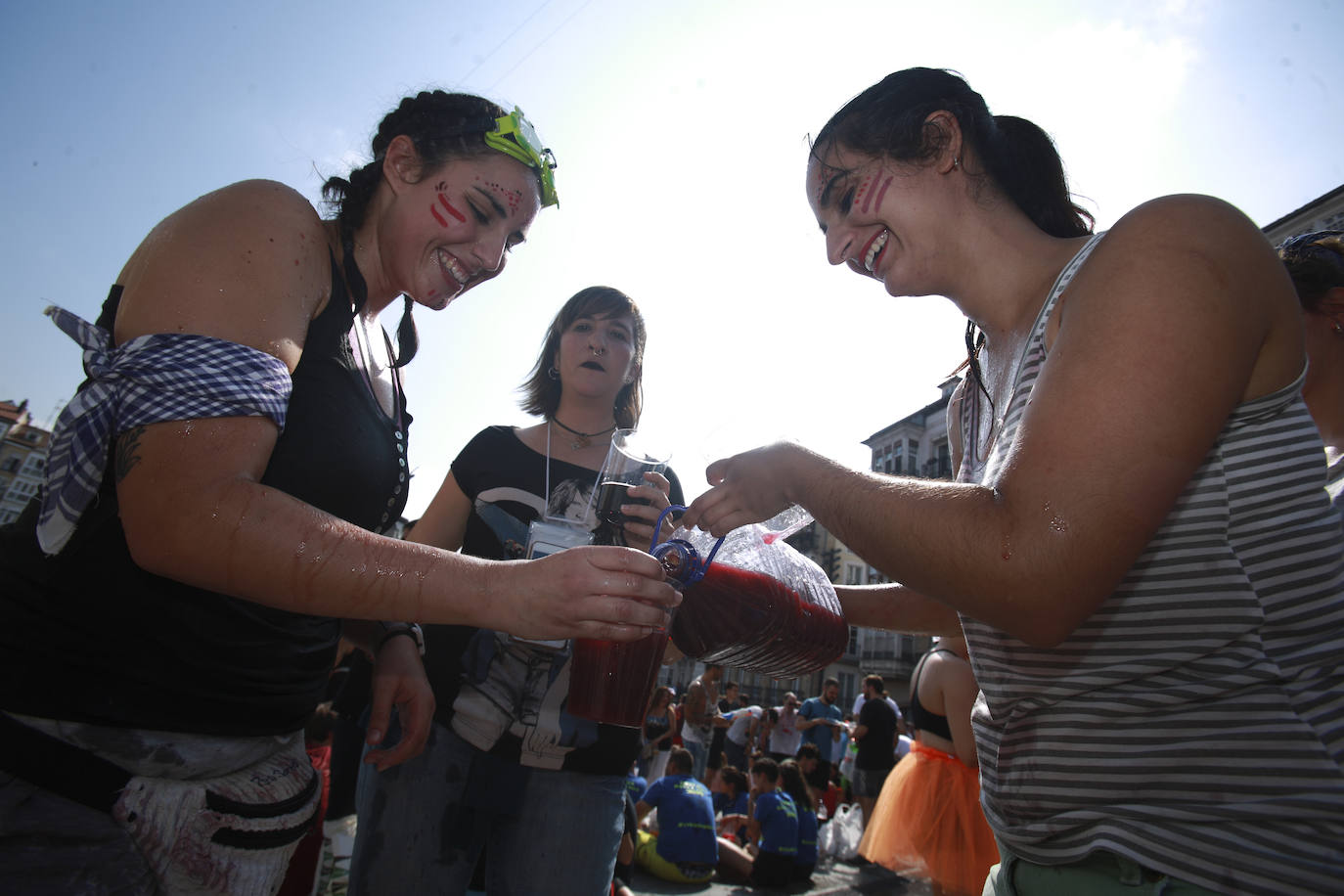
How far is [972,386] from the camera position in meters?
1.90

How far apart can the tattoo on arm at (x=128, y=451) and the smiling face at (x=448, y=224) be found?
952 mm

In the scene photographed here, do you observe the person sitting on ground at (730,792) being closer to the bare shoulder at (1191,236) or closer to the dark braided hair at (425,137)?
the dark braided hair at (425,137)

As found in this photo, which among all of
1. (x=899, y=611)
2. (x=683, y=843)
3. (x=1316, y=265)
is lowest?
(x=683, y=843)

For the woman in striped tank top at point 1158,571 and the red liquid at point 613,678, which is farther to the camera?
the red liquid at point 613,678

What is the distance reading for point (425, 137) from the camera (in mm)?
1973

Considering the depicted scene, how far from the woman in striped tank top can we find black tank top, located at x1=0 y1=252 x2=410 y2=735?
108cm

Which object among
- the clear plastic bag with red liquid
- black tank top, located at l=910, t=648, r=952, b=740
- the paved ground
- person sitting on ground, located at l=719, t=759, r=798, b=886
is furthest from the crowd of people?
person sitting on ground, located at l=719, t=759, r=798, b=886

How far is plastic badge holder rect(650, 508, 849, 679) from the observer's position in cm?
170

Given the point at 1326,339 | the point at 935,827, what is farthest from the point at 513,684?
the point at 935,827

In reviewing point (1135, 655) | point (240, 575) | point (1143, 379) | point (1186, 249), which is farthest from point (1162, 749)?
point (240, 575)

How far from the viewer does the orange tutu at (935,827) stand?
12.7 ft

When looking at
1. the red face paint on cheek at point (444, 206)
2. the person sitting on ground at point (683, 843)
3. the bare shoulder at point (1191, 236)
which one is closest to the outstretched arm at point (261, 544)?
the red face paint on cheek at point (444, 206)

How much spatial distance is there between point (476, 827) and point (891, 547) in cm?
154

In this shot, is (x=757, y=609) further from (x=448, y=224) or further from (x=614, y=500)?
(x=448, y=224)
